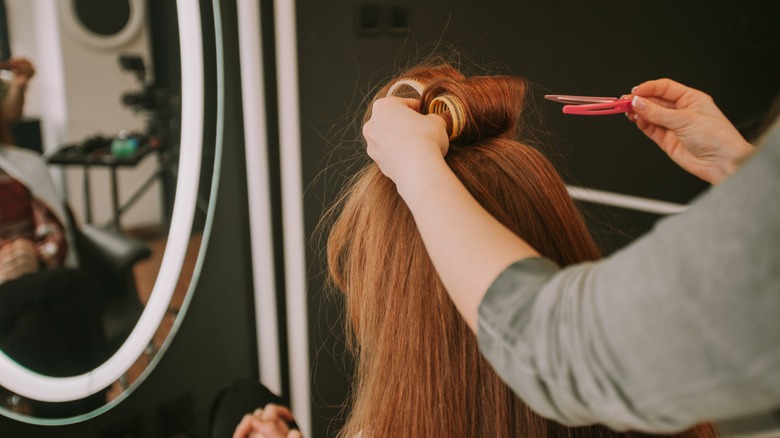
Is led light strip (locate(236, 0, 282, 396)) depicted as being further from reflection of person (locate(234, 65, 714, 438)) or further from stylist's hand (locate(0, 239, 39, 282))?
reflection of person (locate(234, 65, 714, 438))

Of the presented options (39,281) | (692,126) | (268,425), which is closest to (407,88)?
(692,126)

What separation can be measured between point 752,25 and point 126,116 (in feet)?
7.05

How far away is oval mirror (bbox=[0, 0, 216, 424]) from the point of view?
43.7 inches

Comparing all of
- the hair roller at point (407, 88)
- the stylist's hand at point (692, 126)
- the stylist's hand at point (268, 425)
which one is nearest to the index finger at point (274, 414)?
the stylist's hand at point (268, 425)

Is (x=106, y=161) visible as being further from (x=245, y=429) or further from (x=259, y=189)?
(x=245, y=429)

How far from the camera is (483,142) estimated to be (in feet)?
2.77

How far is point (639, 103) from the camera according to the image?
958mm

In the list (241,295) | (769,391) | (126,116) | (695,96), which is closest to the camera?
(769,391)

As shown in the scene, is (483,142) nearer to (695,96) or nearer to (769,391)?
(695,96)

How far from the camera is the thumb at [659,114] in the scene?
97cm

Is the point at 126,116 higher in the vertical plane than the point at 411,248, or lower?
higher

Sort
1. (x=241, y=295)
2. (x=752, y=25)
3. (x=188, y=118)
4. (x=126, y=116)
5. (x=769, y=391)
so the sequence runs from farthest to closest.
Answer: (x=752, y=25) → (x=241, y=295) → (x=188, y=118) → (x=126, y=116) → (x=769, y=391)


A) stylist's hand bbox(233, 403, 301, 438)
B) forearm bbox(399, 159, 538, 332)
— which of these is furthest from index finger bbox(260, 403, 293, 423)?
forearm bbox(399, 159, 538, 332)

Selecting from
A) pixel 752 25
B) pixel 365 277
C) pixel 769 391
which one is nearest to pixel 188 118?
pixel 365 277
